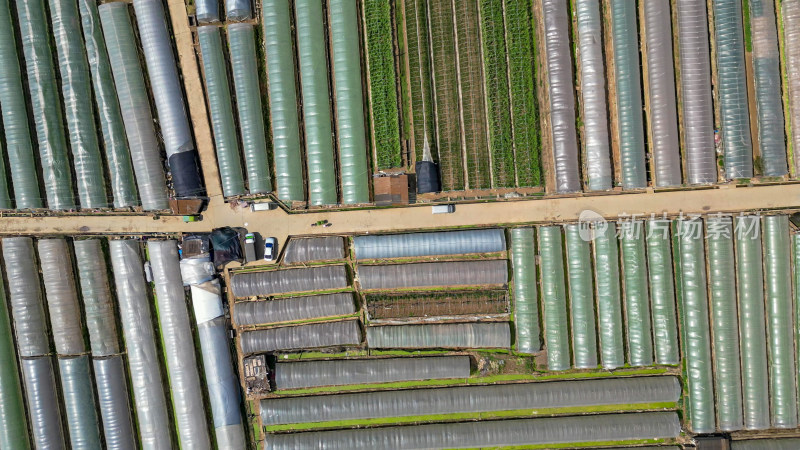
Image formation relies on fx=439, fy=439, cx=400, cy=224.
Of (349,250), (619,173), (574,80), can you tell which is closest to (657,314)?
(619,173)

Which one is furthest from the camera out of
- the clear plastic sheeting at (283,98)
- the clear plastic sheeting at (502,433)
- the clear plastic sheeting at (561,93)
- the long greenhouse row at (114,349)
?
the long greenhouse row at (114,349)

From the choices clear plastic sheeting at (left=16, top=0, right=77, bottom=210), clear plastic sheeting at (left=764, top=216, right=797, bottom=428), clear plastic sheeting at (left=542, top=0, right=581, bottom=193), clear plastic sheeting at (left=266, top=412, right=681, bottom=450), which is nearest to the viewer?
clear plastic sheeting at (left=764, top=216, right=797, bottom=428)

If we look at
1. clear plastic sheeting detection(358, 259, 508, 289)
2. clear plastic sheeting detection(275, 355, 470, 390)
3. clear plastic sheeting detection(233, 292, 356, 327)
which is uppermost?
clear plastic sheeting detection(358, 259, 508, 289)

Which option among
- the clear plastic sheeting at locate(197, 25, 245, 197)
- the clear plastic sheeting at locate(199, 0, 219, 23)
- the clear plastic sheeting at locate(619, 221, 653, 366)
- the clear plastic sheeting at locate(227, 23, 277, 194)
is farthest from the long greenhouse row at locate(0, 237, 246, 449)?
the clear plastic sheeting at locate(619, 221, 653, 366)

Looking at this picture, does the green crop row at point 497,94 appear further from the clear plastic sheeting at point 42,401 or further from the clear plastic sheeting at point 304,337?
the clear plastic sheeting at point 42,401

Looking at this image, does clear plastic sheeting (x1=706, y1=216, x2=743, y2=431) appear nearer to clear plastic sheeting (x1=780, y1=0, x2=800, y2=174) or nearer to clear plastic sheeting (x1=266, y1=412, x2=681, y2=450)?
clear plastic sheeting (x1=266, y1=412, x2=681, y2=450)

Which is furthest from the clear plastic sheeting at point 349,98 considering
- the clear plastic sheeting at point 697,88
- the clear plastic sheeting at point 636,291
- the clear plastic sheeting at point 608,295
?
the clear plastic sheeting at point 697,88
